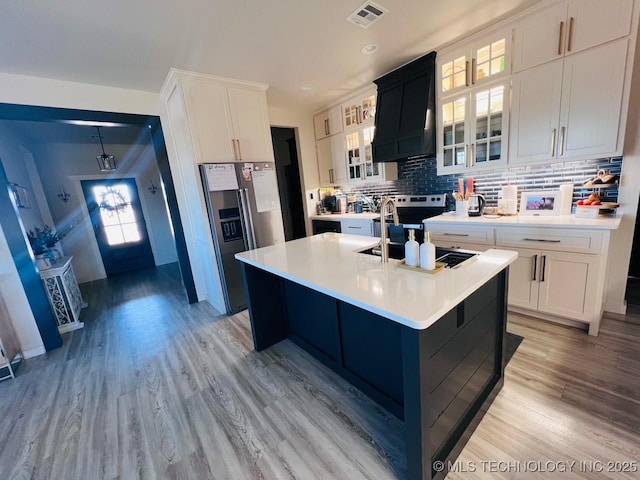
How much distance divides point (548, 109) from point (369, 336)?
2.39 meters

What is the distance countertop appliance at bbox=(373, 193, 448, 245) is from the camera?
3020mm

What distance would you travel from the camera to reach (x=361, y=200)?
14.1 feet

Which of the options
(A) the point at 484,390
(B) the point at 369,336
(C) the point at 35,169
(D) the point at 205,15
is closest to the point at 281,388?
(B) the point at 369,336

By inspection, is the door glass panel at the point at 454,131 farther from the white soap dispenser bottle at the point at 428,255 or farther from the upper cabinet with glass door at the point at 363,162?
the white soap dispenser bottle at the point at 428,255

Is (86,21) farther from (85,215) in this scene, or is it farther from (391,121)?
(85,215)

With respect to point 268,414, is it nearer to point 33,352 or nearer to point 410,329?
point 410,329

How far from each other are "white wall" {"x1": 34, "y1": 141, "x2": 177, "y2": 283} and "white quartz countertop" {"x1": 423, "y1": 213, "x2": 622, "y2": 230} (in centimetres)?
518

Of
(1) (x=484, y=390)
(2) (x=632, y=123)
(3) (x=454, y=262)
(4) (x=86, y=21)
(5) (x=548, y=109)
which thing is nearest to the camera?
(3) (x=454, y=262)

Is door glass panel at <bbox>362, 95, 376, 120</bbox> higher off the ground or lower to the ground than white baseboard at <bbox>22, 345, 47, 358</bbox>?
higher

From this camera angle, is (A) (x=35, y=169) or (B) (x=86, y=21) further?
(A) (x=35, y=169)

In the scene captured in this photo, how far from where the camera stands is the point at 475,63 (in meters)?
2.49

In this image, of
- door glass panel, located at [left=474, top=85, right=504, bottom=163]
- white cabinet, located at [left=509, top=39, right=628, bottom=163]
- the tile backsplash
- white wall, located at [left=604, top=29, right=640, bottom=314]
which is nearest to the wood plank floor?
white wall, located at [left=604, top=29, right=640, bottom=314]

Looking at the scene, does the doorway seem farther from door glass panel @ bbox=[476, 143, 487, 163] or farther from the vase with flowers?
the vase with flowers

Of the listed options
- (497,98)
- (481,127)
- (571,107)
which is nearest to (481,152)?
(481,127)
